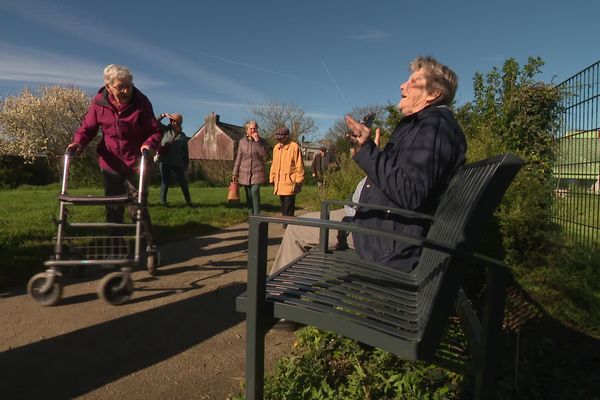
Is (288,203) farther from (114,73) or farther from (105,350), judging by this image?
(105,350)

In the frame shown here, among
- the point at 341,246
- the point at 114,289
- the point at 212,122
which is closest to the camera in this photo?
the point at 341,246

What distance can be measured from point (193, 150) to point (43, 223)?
5496 cm

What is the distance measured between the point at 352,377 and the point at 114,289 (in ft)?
6.42

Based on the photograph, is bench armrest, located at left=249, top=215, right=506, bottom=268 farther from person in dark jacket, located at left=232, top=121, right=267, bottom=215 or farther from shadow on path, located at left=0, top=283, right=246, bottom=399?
person in dark jacket, located at left=232, top=121, right=267, bottom=215

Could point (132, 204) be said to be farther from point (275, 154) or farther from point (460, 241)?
point (275, 154)

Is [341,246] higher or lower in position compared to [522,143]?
lower

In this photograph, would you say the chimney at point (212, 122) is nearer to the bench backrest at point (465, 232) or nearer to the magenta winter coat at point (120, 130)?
the magenta winter coat at point (120, 130)

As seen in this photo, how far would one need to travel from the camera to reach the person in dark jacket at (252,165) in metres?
8.09

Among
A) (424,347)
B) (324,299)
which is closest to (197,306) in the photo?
(324,299)

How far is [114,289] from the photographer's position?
3398mm

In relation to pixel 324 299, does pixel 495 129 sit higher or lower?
higher

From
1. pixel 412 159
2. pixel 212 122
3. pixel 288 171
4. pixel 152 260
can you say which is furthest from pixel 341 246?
pixel 212 122

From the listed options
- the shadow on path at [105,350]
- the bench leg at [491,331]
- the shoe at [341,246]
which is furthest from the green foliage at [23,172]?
the bench leg at [491,331]

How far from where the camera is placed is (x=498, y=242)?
479 cm
